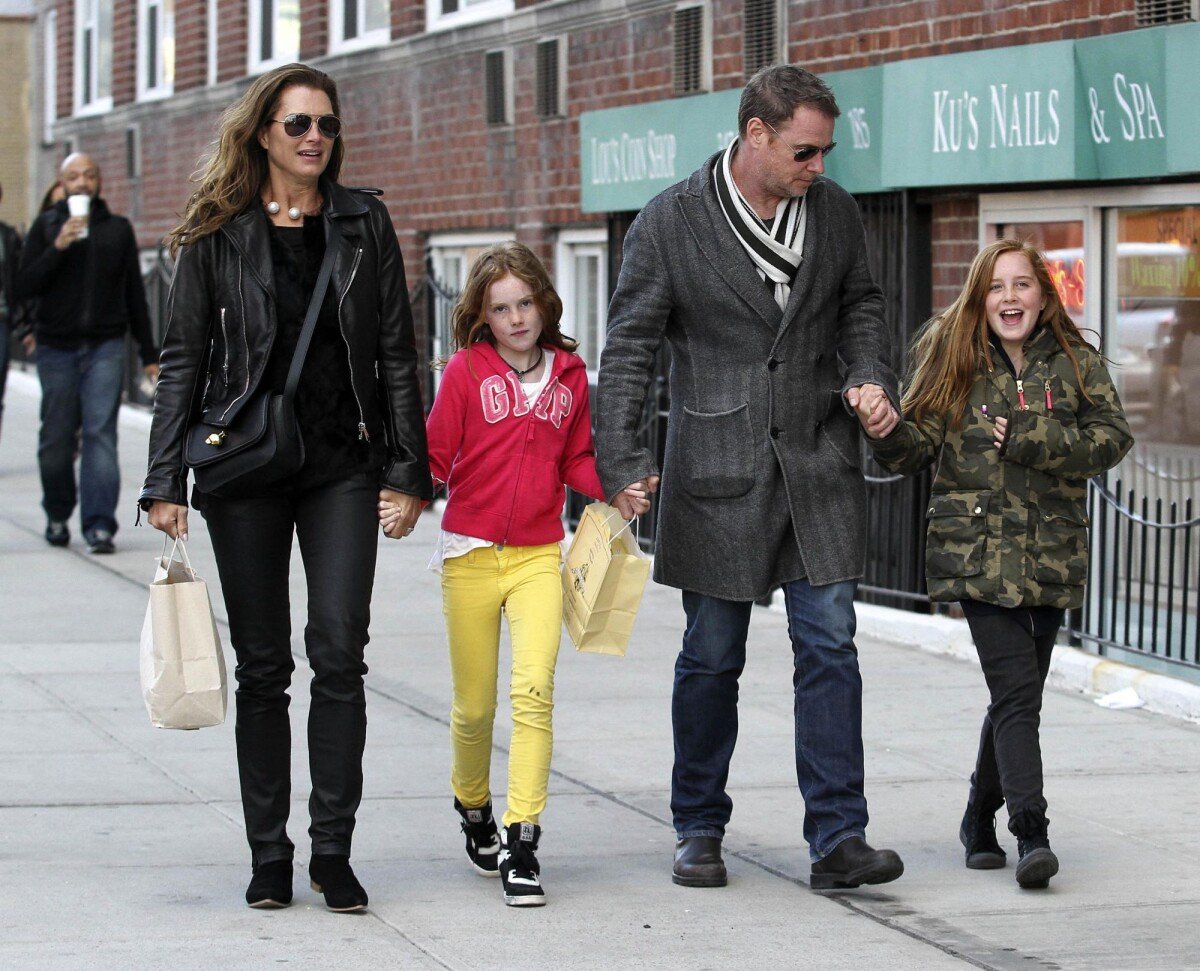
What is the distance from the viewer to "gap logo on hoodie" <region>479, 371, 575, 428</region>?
5.41 meters

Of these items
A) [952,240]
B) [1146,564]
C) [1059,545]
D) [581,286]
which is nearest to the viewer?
[1059,545]

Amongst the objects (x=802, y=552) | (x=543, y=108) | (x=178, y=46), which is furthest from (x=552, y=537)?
(x=178, y=46)

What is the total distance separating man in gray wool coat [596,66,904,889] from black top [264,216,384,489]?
0.63 metres

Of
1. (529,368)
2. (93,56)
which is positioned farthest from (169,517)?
(93,56)

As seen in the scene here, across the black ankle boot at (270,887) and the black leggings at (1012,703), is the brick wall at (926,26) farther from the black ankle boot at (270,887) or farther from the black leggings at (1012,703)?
the black ankle boot at (270,887)

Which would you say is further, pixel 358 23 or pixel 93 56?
pixel 93 56

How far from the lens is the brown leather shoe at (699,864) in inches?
215

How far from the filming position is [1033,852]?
5375mm

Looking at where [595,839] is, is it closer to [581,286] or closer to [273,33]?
[581,286]

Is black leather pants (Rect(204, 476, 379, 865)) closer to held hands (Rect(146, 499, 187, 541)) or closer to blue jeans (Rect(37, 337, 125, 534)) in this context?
held hands (Rect(146, 499, 187, 541))

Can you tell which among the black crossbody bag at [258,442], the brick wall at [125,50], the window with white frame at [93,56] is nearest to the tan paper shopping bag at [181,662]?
the black crossbody bag at [258,442]

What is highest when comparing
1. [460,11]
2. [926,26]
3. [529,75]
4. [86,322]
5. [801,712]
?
[460,11]

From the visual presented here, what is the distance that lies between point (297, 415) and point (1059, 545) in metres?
1.90

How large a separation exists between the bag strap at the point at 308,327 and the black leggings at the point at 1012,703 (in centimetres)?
176
